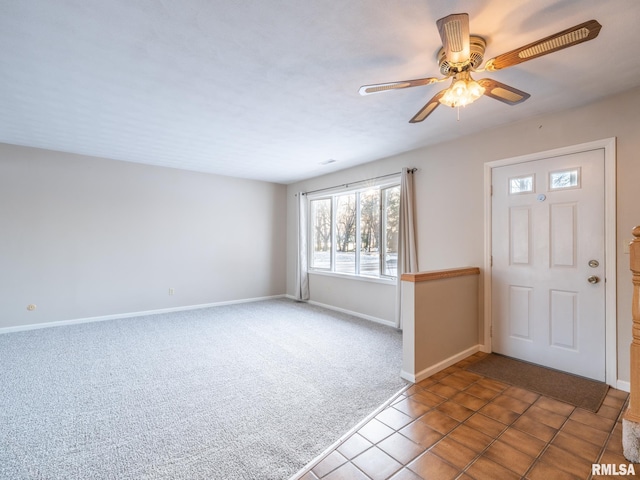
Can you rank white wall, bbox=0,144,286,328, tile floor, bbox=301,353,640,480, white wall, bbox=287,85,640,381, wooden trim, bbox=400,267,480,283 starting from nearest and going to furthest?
tile floor, bbox=301,353,640,480, white wall, bbox=287,85,640,381, wooden trim, bbox=400,267,480,283, white wall, bbox=0,144,286,328

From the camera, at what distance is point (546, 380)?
8.93ft

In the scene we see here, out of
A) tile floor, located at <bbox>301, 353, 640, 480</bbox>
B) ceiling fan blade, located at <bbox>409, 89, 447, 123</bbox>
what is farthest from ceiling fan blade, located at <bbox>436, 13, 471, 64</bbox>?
tile floor, located at <bbox>301, 353, 640, 480</bbox>

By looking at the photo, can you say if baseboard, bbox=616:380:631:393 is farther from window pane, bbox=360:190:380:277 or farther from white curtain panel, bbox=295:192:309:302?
white curtain panel, bbox=295:192:309:302

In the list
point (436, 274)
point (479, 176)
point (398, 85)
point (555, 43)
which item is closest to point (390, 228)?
point (479, 176)

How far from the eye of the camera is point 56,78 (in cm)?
239

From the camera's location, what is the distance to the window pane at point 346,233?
5320 mm

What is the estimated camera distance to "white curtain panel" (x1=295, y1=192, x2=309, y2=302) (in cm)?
603

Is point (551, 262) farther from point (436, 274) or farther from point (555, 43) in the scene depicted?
point (555, 43)

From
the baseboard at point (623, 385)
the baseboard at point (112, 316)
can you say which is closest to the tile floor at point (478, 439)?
the baseboard at point (623, 385)

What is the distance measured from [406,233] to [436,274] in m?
1.32

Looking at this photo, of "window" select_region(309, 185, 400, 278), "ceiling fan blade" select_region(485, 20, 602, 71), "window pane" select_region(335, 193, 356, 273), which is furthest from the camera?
"window pane" select_region(335, 193, 356, 273)

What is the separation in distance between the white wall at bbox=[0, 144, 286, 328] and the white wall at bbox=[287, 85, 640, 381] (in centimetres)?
243

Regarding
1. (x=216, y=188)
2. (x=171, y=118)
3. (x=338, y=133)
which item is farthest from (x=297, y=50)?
(x=216, y=188)

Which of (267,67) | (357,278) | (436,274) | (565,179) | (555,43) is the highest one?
(267,67)
